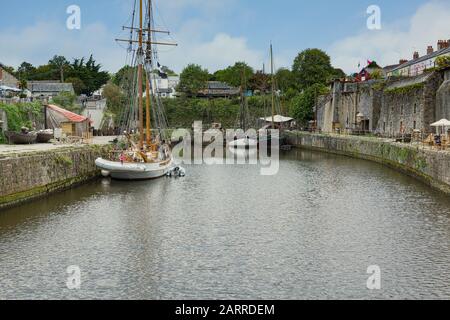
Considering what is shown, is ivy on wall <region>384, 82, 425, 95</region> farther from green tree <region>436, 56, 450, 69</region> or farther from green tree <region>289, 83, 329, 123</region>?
green tree <region>289, 83, 329, 123</region>

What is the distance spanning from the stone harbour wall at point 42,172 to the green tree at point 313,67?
65.7 meters

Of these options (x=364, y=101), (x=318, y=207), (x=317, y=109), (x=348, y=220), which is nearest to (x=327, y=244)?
(x=348, y=220)

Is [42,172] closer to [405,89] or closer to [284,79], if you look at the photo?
[405,89]

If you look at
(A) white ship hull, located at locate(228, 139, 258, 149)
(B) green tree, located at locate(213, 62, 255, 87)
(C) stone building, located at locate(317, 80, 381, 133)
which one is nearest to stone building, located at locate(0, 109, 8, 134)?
(A) white ship hull, located at locate(228, 139, 258, 149)

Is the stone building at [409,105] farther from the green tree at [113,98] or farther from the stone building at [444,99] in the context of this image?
the green tree at [113,98]

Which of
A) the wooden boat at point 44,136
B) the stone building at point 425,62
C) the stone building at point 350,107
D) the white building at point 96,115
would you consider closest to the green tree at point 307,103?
the stone building at point 350,107

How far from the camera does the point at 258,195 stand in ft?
107

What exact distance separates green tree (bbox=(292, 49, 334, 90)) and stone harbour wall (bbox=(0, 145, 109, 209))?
65.7 meters

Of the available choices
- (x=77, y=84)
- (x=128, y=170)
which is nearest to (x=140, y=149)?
(x=128, y=170)

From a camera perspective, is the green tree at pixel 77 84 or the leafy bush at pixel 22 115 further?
the green tree at pixel 77 84

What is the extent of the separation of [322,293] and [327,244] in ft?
17.4

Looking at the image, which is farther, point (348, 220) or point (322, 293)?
point (348, 220)

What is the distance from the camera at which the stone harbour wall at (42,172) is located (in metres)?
26.9
